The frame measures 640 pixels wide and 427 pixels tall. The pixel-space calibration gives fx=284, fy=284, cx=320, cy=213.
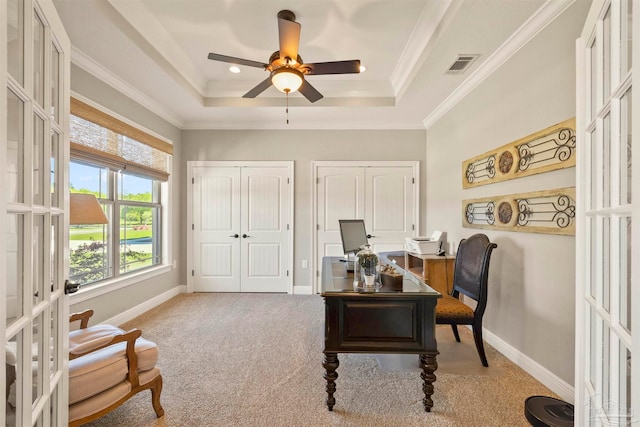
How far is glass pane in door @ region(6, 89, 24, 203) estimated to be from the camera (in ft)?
2.98

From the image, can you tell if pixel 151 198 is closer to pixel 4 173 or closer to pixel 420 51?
pixel 4 173

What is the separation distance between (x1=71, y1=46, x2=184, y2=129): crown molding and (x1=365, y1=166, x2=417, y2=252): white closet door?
294cm

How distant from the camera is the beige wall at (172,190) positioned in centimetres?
262

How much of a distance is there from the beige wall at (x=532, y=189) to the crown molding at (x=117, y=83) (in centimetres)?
367

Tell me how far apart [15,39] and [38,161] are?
0.42 m

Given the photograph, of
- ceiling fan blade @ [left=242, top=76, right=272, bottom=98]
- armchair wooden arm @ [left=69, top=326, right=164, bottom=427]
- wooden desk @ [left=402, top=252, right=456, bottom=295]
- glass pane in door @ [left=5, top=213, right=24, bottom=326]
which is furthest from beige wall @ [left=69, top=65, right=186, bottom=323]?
wooden desk @ [left=402, top=252, right=456, bottom=295]

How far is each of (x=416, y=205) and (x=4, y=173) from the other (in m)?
4.29

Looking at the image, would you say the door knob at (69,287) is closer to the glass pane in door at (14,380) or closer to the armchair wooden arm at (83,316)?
the glass pane in door at (14,380)

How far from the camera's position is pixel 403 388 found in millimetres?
1987

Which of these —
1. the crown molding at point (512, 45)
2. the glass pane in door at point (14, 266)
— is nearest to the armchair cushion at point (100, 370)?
the glass pane in door at point (14, 266)
